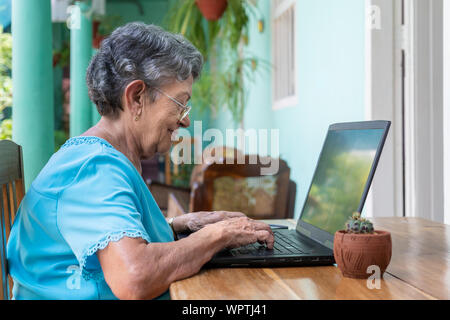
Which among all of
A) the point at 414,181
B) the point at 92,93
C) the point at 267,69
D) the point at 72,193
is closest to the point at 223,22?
the point at 267,69

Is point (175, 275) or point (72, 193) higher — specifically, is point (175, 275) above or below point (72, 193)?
below

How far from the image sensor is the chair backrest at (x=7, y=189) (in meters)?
1.18

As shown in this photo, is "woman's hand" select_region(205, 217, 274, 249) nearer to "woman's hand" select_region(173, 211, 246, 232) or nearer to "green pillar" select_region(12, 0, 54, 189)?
"woman's hand" select_region(173, 211, 246, 232)

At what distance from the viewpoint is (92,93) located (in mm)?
1343

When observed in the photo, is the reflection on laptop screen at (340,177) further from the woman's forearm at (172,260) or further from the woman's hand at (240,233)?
the woman's forearm at (172,260)

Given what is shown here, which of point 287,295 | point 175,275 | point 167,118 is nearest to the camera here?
point 287,295

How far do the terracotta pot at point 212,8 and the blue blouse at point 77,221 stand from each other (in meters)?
2.84

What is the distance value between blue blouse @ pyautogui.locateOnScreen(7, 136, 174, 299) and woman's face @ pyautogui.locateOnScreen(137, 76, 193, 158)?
0.51ft

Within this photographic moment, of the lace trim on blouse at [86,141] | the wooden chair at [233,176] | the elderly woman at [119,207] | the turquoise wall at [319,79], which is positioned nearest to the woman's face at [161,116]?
the elderly woman at [119,207]

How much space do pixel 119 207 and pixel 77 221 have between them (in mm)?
99

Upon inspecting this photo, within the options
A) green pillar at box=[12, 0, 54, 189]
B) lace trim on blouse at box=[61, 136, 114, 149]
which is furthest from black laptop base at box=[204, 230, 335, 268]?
green pillar at box=[12, 0, 54, 189]

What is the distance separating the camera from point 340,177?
48.7 inches
